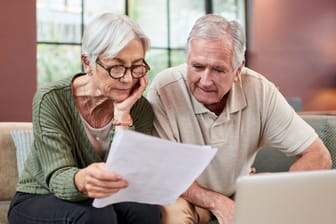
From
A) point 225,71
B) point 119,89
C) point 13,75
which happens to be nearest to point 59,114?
point 119,89

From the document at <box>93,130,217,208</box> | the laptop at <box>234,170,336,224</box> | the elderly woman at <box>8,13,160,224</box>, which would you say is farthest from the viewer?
the elderly woman at <box>8,13,160,224</box>

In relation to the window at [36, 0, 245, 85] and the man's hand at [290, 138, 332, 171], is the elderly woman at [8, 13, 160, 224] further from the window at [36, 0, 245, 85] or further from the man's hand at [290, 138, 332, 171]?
the window at [36, 0, 245, 85]

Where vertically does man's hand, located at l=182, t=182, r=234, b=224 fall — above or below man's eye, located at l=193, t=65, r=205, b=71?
below

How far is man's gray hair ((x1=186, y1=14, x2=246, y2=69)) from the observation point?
1577 millimetres

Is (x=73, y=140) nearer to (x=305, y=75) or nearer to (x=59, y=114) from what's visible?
(x=59, y=114)

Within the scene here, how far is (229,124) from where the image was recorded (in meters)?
1.67

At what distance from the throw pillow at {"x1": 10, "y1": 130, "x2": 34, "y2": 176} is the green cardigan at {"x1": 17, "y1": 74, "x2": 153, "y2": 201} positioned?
596mm

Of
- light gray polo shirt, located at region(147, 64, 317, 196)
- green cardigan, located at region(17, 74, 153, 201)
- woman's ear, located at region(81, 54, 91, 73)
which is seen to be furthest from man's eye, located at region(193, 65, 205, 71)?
woman's ear, located at region(81, 54, 91, 73)

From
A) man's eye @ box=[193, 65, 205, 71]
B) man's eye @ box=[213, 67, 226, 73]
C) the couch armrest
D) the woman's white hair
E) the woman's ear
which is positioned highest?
the woman's white hair

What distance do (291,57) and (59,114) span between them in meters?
5.05

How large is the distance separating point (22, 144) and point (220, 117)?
931 mm

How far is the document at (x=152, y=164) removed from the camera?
98cm

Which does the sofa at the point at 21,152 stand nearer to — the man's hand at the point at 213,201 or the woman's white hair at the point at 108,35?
the man's hand at the point at 213,201

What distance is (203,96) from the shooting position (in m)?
1.62
